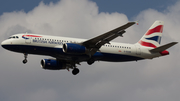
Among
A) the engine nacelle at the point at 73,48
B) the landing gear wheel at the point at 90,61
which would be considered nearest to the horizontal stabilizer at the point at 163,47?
the landing gear wheel at the point at 90,61

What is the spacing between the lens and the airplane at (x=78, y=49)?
45.6m

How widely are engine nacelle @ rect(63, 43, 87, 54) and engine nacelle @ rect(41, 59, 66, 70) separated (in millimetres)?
7557

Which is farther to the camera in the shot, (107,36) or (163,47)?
(163,47)

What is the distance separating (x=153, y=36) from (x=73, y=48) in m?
17.3

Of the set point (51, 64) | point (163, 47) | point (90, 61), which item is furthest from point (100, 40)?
point (163, 47)

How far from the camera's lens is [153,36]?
185ft

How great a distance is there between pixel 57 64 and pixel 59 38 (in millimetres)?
6758

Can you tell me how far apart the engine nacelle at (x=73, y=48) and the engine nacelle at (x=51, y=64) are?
756cm

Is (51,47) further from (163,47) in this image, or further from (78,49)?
(163,47)

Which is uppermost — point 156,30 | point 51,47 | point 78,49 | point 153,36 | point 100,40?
point 156,30

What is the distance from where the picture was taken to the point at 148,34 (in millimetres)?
56562

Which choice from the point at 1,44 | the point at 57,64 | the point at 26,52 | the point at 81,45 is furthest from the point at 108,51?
the point at 1,44

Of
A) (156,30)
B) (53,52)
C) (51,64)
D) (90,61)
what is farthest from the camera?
(156,30)

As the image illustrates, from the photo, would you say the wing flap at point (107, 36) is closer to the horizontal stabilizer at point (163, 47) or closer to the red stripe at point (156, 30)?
the horizontal stabilizer at point (163, 47)
